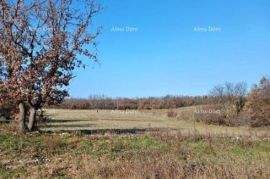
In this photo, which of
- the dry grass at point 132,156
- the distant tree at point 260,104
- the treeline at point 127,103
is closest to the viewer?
the dry grass at point 132,156

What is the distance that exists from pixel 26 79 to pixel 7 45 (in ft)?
5.56

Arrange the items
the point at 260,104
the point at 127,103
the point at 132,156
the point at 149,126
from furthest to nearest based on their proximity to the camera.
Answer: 1. the point at 127,103
2. the point at 260,104
3. the point at 149,126
4. the point at 132,156

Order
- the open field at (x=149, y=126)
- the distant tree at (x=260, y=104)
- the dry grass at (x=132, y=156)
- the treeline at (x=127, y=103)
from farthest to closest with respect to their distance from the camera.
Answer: the treeline at (x=127, y=103), the distant tree at (x=260, y=104), the open field at (x=149, y=126), the dry grass at (x=132, y=156)

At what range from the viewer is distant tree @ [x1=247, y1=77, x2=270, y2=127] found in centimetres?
5012

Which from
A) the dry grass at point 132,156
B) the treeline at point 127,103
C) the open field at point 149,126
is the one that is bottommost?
the dry grass at point 132,156

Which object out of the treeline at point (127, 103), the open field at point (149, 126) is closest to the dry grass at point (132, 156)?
the open field at point (149, 126)

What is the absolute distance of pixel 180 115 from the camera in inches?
2429

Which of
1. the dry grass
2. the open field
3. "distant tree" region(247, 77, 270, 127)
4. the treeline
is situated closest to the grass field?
the dry grass

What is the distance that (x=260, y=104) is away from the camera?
169 feet

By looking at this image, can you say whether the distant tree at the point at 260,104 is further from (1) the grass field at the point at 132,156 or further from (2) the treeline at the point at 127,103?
(2) the treeline at the point at 127,103

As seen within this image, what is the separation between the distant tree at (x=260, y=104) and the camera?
50.1 m

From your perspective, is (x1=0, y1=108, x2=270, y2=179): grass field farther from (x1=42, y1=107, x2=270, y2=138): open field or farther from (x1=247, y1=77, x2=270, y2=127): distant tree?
(x1=247, y1=77, x2=270, y2=127): distant tree

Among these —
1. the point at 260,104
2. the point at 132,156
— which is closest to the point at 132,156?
the point at 132,156

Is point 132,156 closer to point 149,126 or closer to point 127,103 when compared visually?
point 149,126
